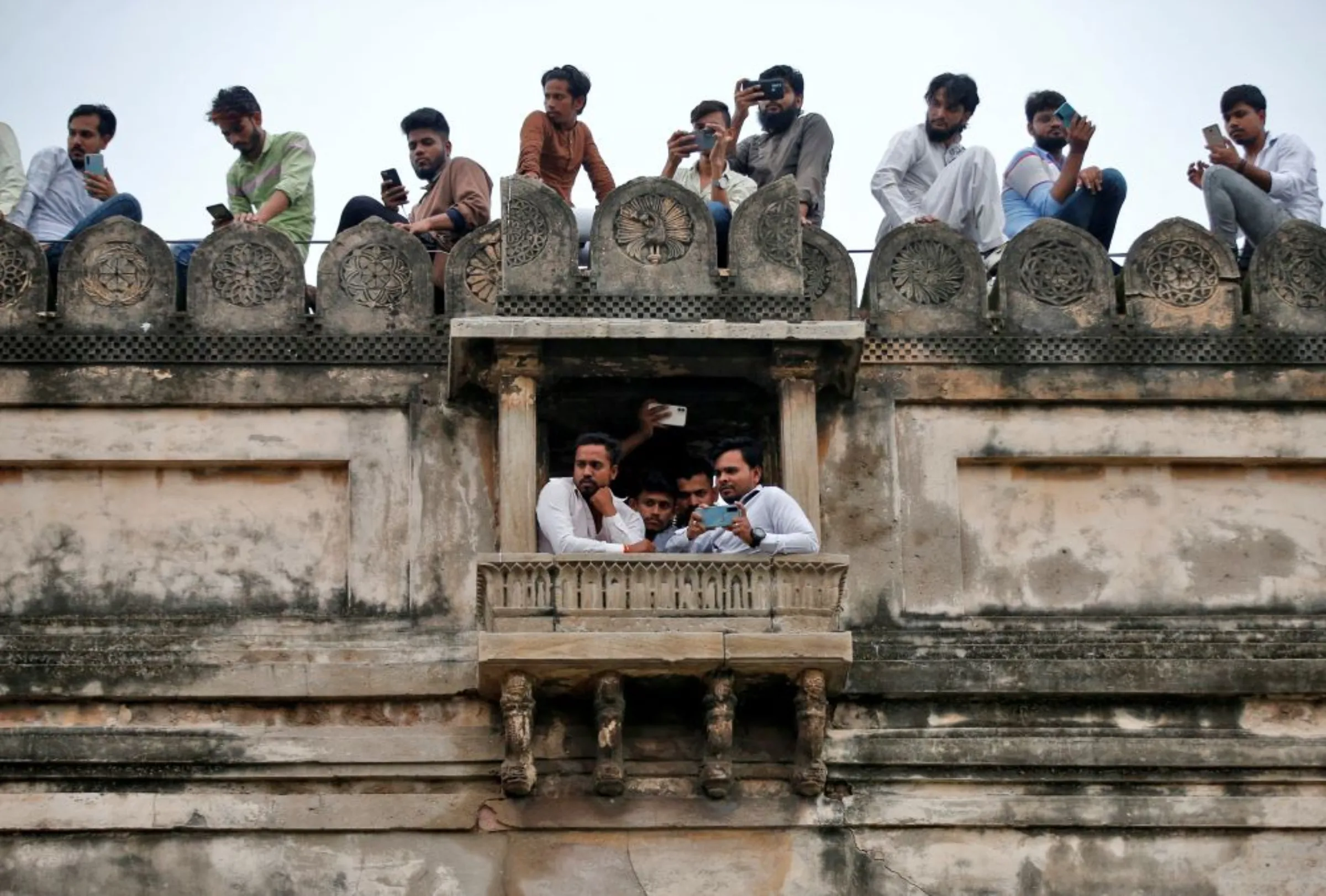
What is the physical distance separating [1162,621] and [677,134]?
14.1ft

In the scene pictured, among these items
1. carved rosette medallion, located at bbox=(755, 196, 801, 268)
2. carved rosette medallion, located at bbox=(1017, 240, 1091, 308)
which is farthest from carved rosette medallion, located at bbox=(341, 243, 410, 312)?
carved rosette medallion, located at bbox=(1017, 240, 1091, 308)

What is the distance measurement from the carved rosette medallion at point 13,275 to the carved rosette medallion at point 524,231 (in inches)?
112

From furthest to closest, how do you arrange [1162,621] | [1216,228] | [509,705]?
[1216,228] → [1162,621] → [509,705]

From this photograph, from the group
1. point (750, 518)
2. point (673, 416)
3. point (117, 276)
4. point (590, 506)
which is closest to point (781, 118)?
point (673, 416)

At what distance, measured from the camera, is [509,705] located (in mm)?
17297

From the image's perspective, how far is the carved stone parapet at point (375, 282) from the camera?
62.0 ft

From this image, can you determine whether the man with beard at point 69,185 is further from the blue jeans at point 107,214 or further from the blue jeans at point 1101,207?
the blue jeans at point 1101,207

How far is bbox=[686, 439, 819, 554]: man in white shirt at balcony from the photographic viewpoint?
1742 cm

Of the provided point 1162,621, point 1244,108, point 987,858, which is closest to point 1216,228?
point 1244,108

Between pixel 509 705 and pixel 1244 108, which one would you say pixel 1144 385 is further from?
pixel 509 705

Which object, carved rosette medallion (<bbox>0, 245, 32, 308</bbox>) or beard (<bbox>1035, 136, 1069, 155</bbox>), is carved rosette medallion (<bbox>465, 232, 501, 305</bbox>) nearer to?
carved rosette medallion (<bbox>0, 245, 32, 308</bbox>)

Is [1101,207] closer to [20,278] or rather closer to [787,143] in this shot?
[787,143]

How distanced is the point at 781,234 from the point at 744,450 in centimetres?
151

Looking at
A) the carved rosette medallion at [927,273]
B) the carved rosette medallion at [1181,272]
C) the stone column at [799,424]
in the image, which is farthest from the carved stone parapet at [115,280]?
the carved rosette medallion at [1181,272]
